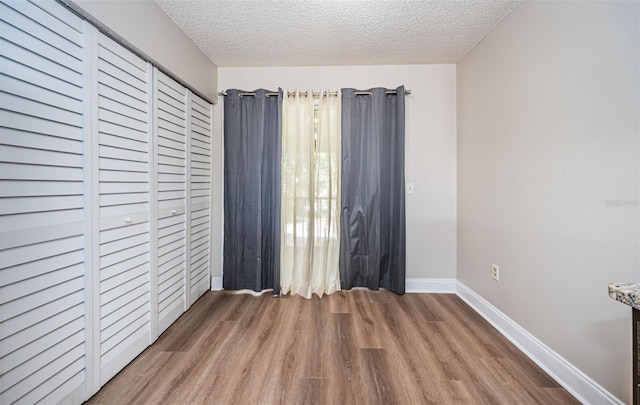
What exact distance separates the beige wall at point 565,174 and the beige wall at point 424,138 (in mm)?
449

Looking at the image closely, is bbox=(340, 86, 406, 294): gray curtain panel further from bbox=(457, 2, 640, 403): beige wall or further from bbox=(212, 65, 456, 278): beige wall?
bbox=(457, 2, 640, 403): beige wall

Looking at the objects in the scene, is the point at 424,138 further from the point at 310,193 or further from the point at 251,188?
the point at 251,188

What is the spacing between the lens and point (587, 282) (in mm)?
1248

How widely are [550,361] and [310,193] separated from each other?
6.77ft

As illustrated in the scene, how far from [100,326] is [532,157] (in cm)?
271

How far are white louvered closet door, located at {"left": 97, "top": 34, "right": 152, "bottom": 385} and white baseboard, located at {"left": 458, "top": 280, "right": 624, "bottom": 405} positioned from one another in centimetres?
252

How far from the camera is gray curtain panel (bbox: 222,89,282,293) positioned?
2.47 m

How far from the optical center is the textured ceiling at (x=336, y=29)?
170cm

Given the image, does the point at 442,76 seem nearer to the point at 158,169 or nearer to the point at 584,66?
the point at 584,66

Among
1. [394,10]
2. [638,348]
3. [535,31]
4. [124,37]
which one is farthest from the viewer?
[394,10]

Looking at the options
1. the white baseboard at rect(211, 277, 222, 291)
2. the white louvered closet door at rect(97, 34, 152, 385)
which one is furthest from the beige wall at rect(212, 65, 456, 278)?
the white baseboard at rect(211, 277, 222, 291)

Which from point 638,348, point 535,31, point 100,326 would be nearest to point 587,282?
point 638,348

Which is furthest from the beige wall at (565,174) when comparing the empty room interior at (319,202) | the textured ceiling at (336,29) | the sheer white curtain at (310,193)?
the sheer white curtain at (310,193)

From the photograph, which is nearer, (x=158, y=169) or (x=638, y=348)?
(x=638, y=348)
